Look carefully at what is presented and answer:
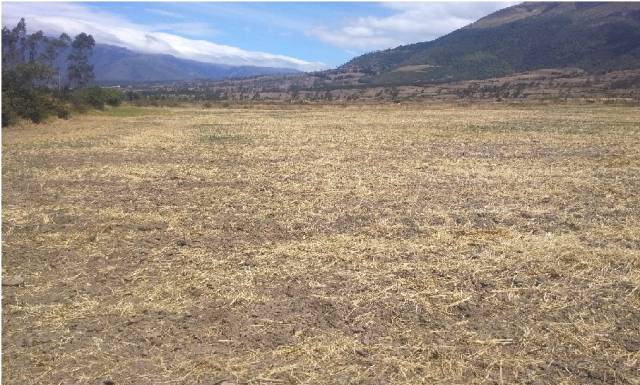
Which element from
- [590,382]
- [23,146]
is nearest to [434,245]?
[590,382]

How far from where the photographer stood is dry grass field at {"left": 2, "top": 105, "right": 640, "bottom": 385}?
4.79 metres

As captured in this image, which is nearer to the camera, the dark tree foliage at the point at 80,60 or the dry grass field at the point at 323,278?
the dry grass field at the point at 323,278

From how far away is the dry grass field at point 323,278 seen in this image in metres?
4.79

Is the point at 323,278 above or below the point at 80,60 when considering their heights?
below

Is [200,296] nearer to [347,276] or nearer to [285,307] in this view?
[285,307]

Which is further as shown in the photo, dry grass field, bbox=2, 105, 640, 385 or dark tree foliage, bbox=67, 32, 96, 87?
dark tree foliage, bbox=67, 32, 96, 87

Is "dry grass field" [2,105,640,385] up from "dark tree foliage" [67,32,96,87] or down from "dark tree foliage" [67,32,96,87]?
down

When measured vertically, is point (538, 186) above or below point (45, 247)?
above

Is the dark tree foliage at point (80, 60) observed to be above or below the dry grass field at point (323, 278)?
above

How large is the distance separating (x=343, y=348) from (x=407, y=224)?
14.6 feet

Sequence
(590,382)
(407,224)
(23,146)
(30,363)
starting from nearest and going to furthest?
1. (590,382)
2. (30,363)
3. (407,224)
4. (23,146)

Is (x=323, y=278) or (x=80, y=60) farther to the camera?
(x=80, y=60)

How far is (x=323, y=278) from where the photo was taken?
22.0ft

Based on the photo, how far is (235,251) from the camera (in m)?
7.84
